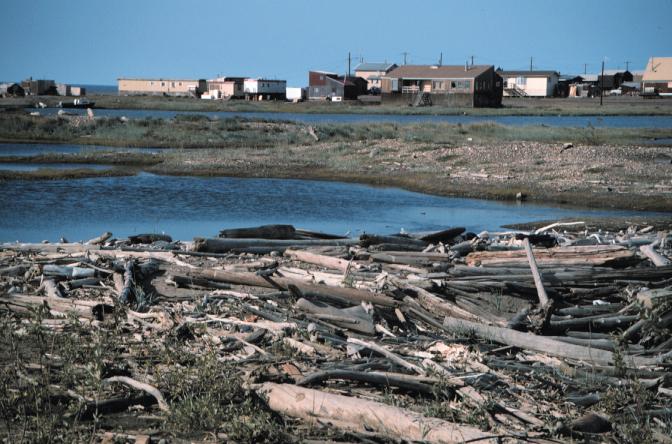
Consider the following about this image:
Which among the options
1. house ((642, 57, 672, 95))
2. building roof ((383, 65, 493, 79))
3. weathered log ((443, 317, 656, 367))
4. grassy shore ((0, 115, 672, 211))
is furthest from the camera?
house ((642, 57, 672, 95))

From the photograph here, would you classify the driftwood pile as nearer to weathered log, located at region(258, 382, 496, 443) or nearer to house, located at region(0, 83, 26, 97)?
weathered log, located at region(258, 382, 496, 443)

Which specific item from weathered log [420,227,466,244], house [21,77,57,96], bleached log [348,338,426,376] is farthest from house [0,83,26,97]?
bleached log [348,338,426,376]

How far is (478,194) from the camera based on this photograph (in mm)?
29562

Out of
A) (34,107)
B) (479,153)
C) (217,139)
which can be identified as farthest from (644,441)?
(34,107)

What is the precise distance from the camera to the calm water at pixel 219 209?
2302 cm

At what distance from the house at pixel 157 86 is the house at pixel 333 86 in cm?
2494

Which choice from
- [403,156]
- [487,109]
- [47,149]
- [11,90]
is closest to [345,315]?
[403,156]

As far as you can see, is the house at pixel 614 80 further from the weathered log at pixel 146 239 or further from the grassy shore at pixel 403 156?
the weathered log at pixel 146 239

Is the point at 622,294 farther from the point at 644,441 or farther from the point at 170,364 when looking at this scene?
the point at 170,364

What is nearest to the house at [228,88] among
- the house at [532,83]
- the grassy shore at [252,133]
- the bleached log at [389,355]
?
the house at [532,83]

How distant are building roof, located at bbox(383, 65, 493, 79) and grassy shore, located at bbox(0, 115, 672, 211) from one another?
46578 mm

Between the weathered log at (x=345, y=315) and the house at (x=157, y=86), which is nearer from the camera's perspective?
the weathered log at (x=345, y=315)

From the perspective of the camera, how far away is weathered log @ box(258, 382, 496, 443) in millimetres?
6055

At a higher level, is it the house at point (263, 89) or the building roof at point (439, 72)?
the building roof at point (439, 72)
